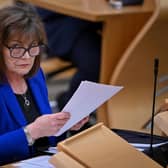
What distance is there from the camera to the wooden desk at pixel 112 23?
2529mm

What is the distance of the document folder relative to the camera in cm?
107

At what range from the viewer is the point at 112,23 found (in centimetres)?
253

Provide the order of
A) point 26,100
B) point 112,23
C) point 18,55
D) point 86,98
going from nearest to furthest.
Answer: point 86,98
point 18,55
point 26,100
point 112,23

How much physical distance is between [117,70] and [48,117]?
1.09 meters

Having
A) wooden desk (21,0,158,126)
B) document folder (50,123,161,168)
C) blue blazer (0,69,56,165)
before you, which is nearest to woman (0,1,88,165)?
blue blazer (0,69,56,165)

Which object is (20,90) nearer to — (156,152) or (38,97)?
(38,97)

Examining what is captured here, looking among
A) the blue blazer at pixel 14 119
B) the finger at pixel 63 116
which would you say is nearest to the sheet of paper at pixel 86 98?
the finger at pixel 63 116

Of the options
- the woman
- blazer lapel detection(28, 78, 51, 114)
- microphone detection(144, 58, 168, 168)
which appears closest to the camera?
microphone detection(144, 58, 168, 168)

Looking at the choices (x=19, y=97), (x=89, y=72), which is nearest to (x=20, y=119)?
(x=19, y=97)

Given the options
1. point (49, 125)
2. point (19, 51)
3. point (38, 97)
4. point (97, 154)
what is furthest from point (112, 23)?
point (97, 154)

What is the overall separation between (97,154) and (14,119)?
427 millimetres

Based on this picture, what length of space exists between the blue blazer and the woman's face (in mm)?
62

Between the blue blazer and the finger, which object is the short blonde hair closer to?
the blue blazer

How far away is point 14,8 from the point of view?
1.51m
